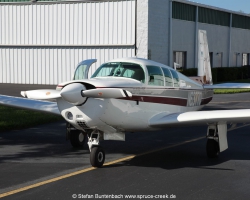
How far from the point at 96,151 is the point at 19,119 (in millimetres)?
7550

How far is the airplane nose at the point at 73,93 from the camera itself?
9.33 m

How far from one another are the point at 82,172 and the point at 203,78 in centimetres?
731

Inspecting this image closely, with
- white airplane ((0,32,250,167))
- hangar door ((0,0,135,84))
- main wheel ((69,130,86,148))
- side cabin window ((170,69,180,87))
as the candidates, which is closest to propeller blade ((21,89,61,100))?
white airplane ((0,32,250,167))

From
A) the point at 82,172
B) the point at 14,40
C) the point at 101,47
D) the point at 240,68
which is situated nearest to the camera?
the point at 82,172

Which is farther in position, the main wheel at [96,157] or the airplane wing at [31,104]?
the airplane wing at [31,104]

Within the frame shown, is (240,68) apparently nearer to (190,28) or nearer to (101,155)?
(190,28)

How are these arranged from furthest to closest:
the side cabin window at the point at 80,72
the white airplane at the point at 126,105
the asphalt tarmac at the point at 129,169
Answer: the side cabin window at the point at 80,72
the white airplane at the point at 126,105
the asphalt tarmac at the point at 129,169

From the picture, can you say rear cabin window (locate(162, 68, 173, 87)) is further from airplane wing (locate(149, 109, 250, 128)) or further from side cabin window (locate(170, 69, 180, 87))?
airplane wing (locate(149, 109, 250, 128))

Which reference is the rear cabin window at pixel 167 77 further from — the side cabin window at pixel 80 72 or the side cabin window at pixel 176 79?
the side cabin window at pixel 80 72

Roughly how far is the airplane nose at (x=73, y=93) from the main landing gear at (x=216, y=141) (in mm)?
3214

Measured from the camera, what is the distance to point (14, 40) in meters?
35.8

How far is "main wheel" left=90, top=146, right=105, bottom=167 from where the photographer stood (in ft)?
33.7

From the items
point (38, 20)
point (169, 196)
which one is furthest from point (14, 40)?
point (169, 196)

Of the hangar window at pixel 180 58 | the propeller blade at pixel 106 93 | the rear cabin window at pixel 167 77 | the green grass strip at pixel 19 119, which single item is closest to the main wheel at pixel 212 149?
the rear cabin window at pixel 167 77
